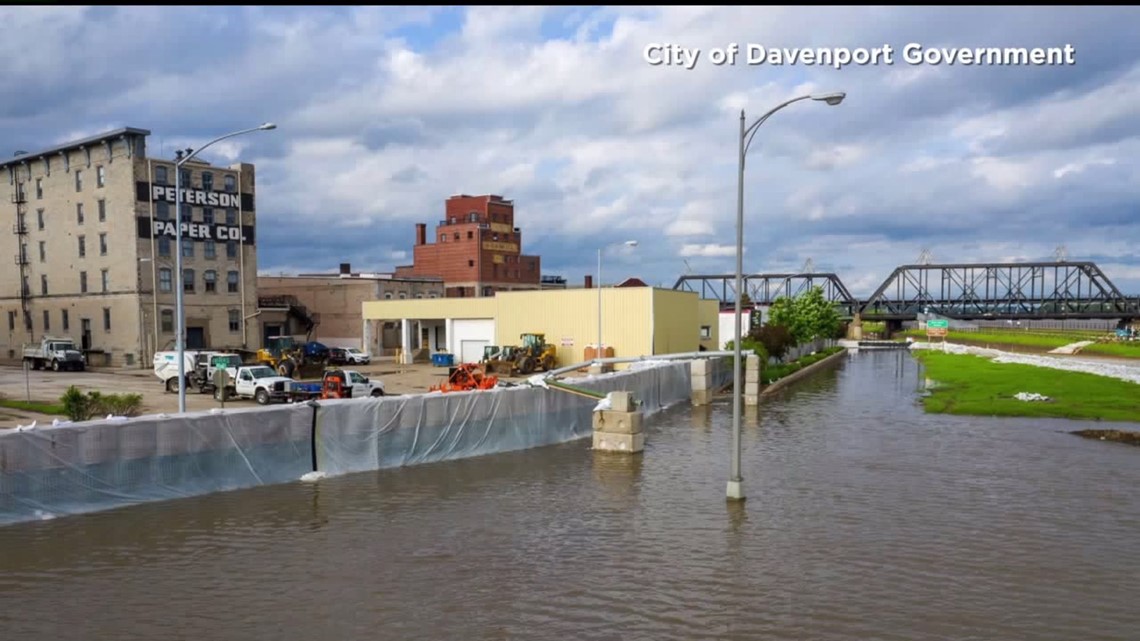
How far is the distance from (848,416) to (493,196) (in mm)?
99152

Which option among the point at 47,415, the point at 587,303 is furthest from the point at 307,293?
the point at 47,415

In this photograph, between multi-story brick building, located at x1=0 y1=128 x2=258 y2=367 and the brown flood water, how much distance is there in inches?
1844

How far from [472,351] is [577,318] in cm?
1292

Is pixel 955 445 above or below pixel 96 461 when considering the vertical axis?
below

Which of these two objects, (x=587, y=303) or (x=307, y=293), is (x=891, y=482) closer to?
(x=587, y=303)

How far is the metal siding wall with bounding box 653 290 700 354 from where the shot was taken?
53875 mm

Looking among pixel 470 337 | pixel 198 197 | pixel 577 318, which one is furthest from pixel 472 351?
pixel 198 197

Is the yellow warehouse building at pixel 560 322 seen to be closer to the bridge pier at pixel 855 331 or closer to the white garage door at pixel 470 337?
the white garage door at pixel 470 337

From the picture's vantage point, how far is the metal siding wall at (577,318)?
5350cm

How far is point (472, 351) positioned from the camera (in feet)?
214

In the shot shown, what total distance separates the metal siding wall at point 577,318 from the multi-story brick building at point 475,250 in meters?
55.9

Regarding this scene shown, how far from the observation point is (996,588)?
1216 cm

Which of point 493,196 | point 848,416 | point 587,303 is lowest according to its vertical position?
point 848,416

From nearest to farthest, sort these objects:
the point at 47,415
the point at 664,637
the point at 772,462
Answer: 1. the point at 664,637
2. the point at 772,462
3. the point at 47,415
